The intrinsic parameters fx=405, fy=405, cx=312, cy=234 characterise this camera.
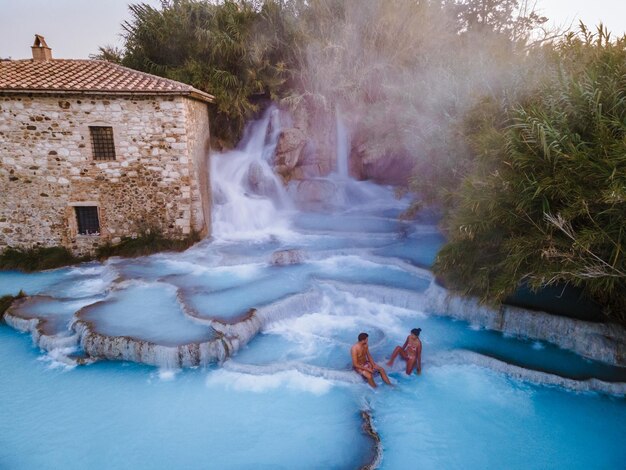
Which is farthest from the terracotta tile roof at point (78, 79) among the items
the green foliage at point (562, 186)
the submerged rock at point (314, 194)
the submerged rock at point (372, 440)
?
the submerged rock at point (372, 440)

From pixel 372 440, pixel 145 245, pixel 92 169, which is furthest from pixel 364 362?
pixel 92 169

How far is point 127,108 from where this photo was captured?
12.3m

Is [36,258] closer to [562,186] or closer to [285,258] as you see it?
[285,258]

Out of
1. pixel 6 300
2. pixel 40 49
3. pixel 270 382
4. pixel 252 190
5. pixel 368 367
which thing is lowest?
pixel 270 382

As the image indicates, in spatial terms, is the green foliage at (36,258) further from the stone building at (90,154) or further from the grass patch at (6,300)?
the grass patch at (6,300)

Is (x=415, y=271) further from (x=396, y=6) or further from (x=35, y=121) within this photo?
(x=396, y=6)

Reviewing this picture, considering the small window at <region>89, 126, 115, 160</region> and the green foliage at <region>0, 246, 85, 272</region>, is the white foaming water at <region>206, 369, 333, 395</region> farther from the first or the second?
the small window at <region>89, 126, 115, 160</region>

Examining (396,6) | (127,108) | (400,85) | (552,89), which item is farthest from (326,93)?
(552,89)

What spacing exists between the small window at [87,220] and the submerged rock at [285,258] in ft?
19.6

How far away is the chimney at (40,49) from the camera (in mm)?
13594

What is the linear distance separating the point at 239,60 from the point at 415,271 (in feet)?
42.7

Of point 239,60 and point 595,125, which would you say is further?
point 239,60

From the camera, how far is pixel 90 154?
12492 millimetres

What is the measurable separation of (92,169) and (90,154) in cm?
46
